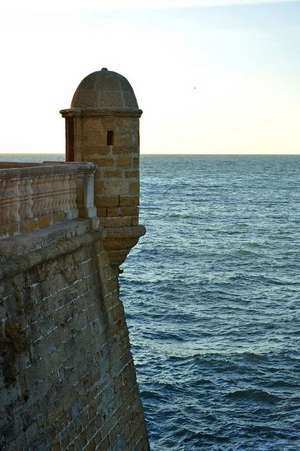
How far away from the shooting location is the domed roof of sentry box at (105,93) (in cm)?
1296

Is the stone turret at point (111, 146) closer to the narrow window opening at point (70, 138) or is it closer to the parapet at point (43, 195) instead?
the narrow window opening at point (70, 138)

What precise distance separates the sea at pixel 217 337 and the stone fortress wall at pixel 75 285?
16.0ft

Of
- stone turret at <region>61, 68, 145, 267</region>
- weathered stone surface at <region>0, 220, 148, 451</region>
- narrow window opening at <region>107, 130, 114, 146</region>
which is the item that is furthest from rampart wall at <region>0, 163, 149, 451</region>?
narrow window opening at <region>107, 130, 114, 146</region>

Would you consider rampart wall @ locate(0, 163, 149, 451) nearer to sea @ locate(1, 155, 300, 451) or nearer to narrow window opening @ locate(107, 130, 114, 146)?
narrow window opening @ locate(107, 130, 114, 146)

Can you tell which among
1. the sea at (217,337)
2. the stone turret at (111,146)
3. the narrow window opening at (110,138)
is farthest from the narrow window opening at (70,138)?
Answer: the sea at (217,337)

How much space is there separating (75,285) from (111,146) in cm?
313

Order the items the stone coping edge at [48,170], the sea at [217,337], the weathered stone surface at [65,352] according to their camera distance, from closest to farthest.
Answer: the weathered stone surface at [65,352], the stone coping edge at [48,170], the sea at [217,337]

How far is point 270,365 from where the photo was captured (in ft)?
69.7

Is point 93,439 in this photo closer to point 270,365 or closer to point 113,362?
point 113,362

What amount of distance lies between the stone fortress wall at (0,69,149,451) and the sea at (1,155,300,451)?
4.87 metres

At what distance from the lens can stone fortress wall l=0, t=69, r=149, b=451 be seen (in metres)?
8.87

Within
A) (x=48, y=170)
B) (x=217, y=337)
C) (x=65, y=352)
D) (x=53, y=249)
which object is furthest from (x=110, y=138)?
(x=217, y=337)

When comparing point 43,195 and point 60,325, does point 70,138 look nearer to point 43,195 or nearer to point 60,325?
point 43,195

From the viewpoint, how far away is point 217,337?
78.1 feet
